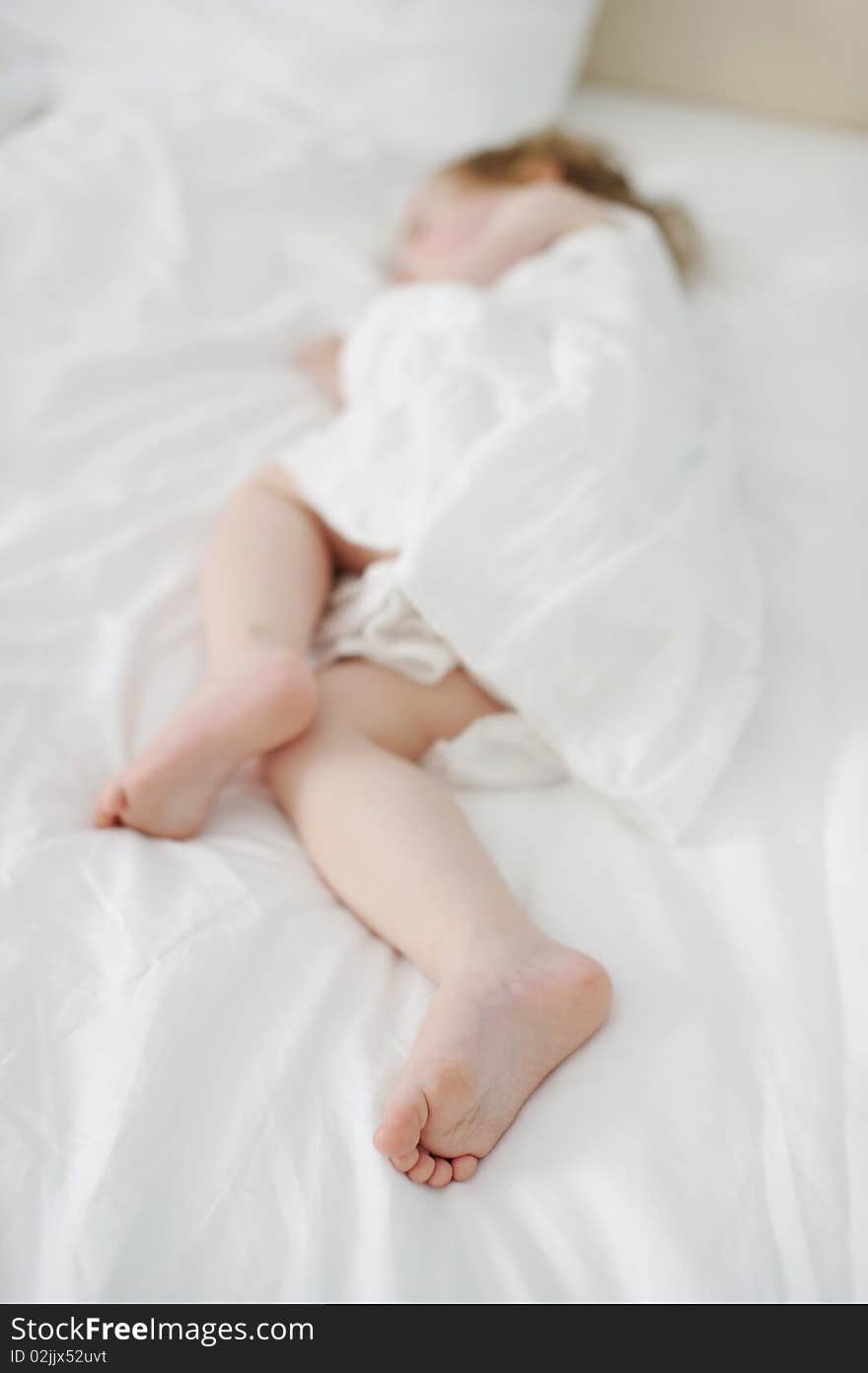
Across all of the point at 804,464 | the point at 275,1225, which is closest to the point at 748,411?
the point at 804,464

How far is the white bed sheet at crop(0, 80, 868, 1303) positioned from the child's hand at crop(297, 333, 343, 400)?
3cm

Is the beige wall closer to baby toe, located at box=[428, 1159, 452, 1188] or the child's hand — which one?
the child's hand

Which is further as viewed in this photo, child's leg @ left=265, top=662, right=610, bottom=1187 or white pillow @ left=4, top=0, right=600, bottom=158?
white pillow @ left=4, top=0, right=600, bottom=158

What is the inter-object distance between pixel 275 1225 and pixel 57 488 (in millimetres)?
644

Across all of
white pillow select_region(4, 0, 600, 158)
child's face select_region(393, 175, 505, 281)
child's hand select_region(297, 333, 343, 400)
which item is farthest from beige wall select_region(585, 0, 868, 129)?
child's hand select_region(297, 333, 343, 400)

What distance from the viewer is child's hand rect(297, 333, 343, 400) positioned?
117 cm

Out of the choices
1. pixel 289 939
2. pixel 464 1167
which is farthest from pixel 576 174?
pixel 464 1167

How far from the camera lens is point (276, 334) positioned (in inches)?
46.9

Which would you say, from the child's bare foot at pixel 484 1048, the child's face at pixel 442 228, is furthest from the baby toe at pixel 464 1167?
the child's face at pixel 442 228

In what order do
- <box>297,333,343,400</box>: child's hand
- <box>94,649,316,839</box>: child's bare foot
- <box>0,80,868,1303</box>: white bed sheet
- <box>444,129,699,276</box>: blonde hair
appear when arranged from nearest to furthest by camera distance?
Result: <box>0,80,868,1303</box>: white bed sheet < <box>94,649,316,839</box>: child's bare foot < <box>297,333,343,400</box>: child's hand < <box>444,129,699,276</box>: blonde hair

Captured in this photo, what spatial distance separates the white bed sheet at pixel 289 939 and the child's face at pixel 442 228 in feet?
0.54

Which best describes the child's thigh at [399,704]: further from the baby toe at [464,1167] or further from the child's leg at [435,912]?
the baby toe at [464,1167]

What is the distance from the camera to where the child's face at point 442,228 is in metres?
1.25
